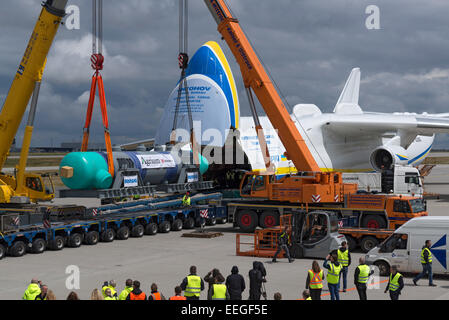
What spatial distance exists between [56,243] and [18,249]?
1.63m

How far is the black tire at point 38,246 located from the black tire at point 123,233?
3.84 metres

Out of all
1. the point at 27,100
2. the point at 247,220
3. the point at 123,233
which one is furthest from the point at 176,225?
the point at 27,100

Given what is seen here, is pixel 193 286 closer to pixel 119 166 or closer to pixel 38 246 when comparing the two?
pixel 38 246

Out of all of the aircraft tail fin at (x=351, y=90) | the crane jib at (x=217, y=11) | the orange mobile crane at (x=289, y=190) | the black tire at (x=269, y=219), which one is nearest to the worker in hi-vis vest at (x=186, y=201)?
the orange mobile crane at (x=289, y=190)

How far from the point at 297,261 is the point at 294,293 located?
4.91 meters

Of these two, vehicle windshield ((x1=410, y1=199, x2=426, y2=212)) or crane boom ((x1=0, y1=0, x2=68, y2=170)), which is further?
vehicle windshield ((x1=410, y1=199, x2=426, y2=212))

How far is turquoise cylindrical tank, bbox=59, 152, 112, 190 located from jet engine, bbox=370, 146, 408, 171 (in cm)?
1882

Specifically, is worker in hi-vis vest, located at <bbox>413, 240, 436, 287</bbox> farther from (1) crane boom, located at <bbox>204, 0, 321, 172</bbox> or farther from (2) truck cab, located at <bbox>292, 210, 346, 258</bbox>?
(1) crane boom, located at <bbox>204, 0, 321, 172</bbox>

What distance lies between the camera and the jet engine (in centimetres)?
3653

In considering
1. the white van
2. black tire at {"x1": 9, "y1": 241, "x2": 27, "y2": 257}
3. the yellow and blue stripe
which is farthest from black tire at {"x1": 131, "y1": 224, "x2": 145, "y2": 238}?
the yellow and blue stripe

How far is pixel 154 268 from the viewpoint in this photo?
61.8 ft

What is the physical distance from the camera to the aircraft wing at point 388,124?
1529 inches

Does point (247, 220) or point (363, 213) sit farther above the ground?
point (363, 213)
